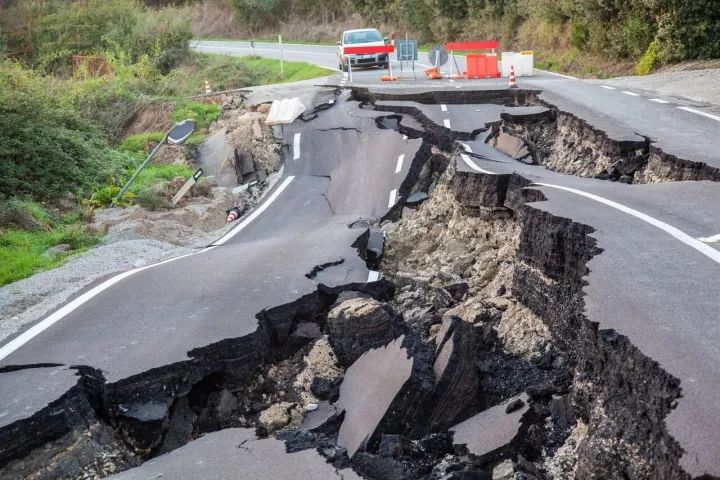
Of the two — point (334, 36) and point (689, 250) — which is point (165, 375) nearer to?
point (689, 250)

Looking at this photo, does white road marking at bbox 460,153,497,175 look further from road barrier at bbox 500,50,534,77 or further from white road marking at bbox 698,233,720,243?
road barrier at bbox 500,50,534,77

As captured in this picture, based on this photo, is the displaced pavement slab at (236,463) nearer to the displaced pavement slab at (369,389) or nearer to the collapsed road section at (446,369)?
the collapsed road section at (446,369)

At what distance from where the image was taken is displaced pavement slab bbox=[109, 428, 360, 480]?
5348 millimetres

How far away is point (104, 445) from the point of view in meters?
6.04

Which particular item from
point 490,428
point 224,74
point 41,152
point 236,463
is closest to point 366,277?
point 490,428

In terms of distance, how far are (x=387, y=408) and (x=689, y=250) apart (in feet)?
10.8

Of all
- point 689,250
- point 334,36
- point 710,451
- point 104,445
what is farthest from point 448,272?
point 334,36

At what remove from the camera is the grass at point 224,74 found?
93.0ft

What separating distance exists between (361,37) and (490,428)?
89.1ft

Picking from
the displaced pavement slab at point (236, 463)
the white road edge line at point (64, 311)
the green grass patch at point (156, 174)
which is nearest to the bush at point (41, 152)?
the green grass patch at point (156, 174)

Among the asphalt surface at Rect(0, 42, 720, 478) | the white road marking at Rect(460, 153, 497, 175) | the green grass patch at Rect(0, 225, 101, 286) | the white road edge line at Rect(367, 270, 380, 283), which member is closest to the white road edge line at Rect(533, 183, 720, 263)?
the asphalt surface at Rect(0, 42, 720, 478)

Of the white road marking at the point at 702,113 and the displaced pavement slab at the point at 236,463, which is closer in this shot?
the displaced pavement slab at the point at 236,463

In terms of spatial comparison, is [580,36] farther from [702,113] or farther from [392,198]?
[392,198]

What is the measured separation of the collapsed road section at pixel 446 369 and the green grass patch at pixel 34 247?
9.46 ft
